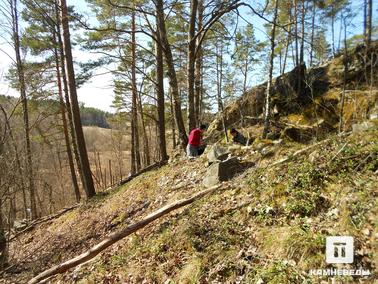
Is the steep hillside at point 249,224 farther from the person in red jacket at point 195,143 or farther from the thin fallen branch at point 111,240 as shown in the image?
the person in red jacket at point 195,143

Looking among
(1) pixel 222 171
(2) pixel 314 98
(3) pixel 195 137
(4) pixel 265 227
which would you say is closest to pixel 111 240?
(1) pixel 222 171

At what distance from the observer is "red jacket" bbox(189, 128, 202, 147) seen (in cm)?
878

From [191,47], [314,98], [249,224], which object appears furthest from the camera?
[314,98]

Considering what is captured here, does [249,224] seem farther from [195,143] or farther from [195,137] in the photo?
[195,143]

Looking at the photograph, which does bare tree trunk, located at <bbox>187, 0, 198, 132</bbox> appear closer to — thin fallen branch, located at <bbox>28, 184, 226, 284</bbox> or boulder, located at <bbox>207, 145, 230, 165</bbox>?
boulder, located at <bbox>207, 145, 230, 165</bbox>

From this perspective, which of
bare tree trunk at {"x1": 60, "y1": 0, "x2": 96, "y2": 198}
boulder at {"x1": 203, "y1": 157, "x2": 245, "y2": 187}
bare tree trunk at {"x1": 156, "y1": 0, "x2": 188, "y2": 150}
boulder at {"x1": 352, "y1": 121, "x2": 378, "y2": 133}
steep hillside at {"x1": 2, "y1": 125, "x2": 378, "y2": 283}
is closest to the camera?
steep hillside at {"x1": 2, "y1": 125, "x2": 378, "y2": 283}

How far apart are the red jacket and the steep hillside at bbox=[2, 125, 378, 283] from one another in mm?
2304

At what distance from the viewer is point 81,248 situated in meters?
6.83

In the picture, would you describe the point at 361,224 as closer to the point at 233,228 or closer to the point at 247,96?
the point at 233,228

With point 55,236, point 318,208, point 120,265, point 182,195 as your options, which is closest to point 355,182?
point 318,208

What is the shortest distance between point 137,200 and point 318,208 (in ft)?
18.1

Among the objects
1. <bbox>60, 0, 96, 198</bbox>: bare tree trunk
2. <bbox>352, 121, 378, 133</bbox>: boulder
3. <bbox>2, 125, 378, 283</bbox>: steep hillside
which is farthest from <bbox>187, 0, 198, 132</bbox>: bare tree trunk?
<bbox>352, 121, 378, 133</bbox>: boulder

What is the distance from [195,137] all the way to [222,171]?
113 inches

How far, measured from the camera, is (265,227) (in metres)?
4.03
